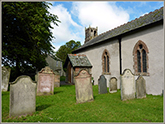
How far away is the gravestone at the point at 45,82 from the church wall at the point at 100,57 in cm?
691

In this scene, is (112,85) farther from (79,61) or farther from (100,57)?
(79,61)

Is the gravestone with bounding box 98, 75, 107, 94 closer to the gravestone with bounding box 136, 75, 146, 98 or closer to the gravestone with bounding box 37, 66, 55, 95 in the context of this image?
the gravestone with bounding box 136, 75, 146, 98

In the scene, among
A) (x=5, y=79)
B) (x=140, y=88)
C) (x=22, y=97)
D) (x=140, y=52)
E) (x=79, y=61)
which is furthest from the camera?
(x=79, y=61)

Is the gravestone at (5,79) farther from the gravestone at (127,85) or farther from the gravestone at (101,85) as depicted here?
the gravestone at (127,85)

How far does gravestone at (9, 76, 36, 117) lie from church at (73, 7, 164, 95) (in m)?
8.41

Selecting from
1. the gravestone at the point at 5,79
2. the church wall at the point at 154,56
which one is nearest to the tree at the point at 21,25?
the gravestone at the point at 5,79

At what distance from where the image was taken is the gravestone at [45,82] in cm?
819

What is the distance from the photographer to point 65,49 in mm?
50219

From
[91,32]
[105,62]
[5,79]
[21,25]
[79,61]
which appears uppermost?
[91,32]

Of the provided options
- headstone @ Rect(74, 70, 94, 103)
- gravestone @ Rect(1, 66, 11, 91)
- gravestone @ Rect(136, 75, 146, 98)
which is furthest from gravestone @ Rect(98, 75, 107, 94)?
gravestone @ Rect(1, 66, 11, 91)

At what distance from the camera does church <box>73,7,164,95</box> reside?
27.4 ft

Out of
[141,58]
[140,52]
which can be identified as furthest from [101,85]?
[140,52]

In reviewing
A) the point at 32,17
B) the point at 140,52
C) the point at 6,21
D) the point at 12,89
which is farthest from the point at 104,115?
the point at 6,21

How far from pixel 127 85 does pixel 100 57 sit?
7654 millimetres
